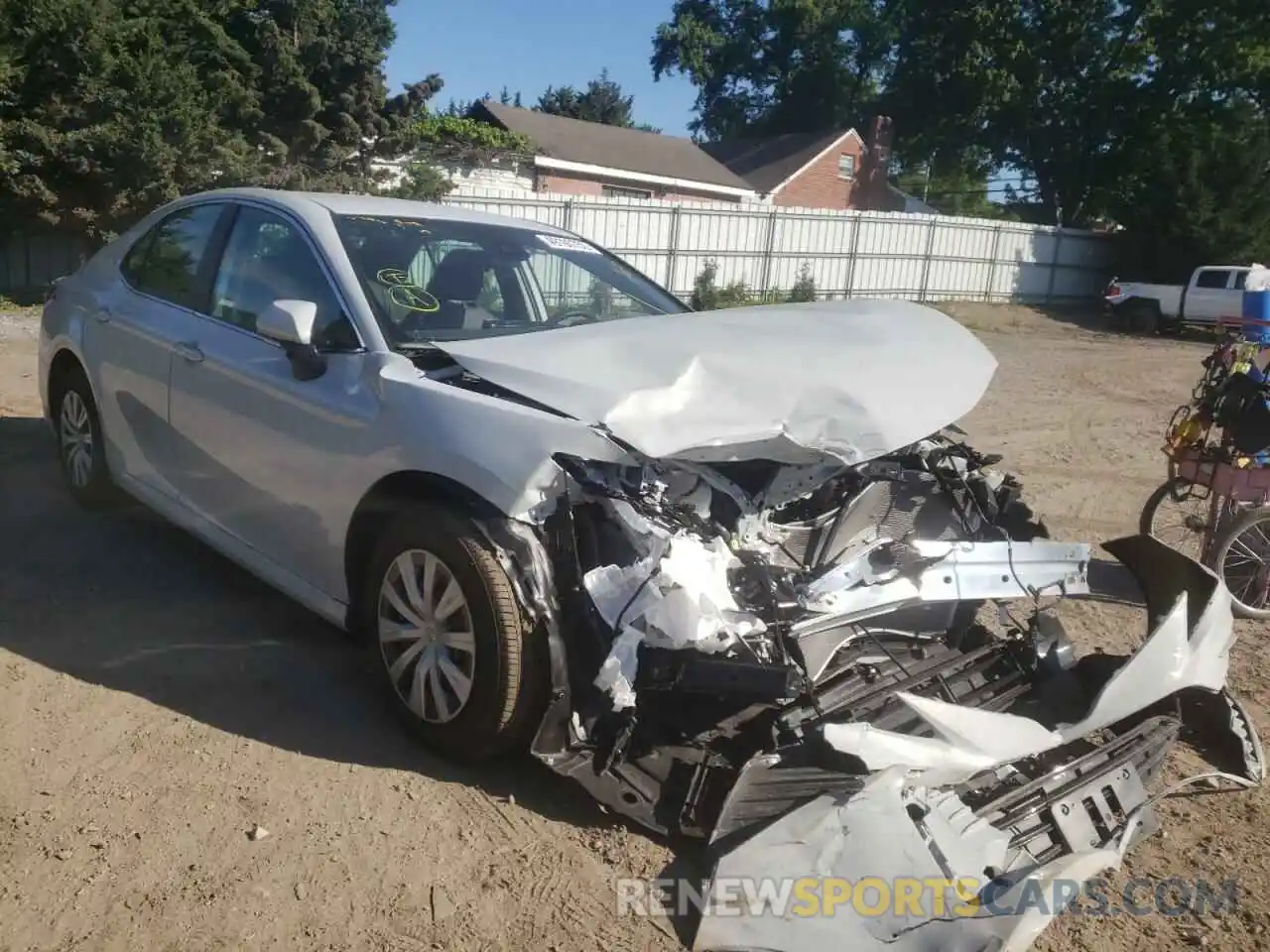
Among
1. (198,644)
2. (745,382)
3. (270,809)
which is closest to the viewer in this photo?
(270,809)

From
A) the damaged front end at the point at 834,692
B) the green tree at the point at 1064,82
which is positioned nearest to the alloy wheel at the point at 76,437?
the damaged front end at the point at 834,692

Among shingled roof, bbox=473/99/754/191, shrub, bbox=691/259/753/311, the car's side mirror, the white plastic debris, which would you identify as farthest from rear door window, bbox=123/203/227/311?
shingled roof, bbox=473/99/754/191

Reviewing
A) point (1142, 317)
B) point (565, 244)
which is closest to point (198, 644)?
point (565, 244)

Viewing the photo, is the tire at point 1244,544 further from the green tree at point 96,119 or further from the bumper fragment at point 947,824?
the green tree at point 96,119

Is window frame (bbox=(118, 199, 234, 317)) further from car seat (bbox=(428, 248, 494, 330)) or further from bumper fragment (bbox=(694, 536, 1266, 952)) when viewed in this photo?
bumper fragment (bbox=(694, 536, 1266, 952))

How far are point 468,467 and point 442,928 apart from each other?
1.27m

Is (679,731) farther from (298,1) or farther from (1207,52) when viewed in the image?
(1207,52)

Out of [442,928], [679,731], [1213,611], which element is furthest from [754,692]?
[1213,611]

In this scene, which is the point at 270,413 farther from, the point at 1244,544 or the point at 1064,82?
the point at 1064,82

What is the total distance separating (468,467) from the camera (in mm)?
3154

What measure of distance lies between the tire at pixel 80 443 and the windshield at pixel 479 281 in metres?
2.04

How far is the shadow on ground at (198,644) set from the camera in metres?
3.46

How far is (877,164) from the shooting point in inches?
1582

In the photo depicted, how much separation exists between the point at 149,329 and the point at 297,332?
1488 mm
